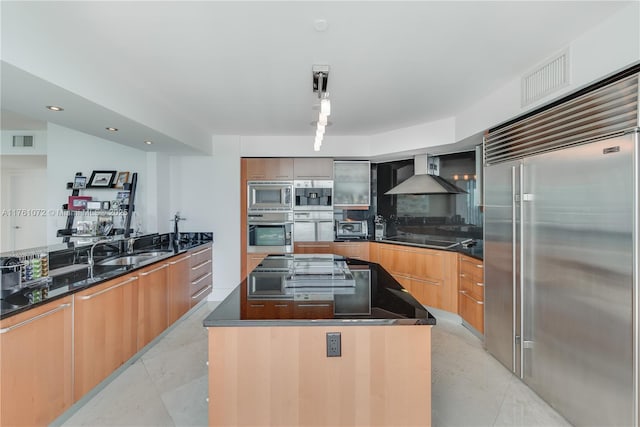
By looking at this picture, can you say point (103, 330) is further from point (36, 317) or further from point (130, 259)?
point (130, 259)

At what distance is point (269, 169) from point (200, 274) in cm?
176

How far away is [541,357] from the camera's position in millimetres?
2158

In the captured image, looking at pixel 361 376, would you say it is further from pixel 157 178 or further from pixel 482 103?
pixel 157 178

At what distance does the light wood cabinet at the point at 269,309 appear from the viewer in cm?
140

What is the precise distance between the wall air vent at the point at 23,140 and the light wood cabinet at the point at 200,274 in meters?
2.91

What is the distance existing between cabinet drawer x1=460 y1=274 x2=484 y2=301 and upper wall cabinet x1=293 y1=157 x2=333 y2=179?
227cm

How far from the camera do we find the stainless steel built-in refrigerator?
1580 millimetres

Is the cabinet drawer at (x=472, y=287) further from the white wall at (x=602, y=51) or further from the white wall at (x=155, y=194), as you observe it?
the white wall at (x=155, y=194)

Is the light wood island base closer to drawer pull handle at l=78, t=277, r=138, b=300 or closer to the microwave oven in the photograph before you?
drawer pull handle at l=78, t=277, r=138, b=300

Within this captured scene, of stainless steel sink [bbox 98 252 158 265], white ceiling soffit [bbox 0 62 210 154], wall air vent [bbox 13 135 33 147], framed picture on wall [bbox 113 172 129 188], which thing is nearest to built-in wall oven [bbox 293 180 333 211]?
white ceiling soffit [bbox 0 62 210 154]

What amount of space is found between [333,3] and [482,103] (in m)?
2.04

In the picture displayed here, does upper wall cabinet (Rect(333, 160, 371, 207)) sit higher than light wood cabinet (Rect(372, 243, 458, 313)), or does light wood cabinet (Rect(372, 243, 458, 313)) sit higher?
upper wall cabinet (Rect(333, 160, 371, 207))

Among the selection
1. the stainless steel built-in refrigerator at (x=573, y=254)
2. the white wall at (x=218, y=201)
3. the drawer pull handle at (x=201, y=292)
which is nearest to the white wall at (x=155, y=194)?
the white wall at (x=218, y=201)

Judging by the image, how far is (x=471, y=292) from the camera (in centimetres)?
327
